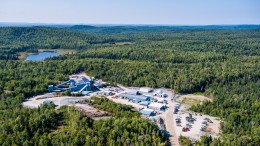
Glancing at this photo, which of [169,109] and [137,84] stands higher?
[137,84]

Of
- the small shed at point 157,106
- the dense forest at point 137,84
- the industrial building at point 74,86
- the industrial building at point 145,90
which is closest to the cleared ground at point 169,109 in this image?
the industrial building at point 145,90

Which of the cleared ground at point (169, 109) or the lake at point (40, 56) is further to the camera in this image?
the lake at point (40, 56)

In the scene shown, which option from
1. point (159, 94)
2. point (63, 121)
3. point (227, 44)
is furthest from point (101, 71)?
point (227, 44)

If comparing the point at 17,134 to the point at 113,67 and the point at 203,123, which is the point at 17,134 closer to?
the point at 203,123

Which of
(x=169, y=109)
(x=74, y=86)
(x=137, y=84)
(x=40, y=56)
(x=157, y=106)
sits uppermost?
(x=40, y=56)

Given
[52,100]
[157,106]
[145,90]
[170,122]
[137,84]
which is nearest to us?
[170,122]

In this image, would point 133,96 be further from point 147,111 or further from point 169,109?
point 147,111

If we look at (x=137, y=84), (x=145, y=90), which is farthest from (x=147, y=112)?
(x=137, y=84)

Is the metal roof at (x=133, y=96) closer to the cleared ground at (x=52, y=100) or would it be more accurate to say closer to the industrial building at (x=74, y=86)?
the cleared ground at (x=52, y=100)

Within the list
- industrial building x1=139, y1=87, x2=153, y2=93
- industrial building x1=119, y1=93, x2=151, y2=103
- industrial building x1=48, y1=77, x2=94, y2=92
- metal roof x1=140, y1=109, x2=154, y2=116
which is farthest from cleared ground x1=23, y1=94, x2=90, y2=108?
metal roof x1=140, y1=109, x2=154, y2=116

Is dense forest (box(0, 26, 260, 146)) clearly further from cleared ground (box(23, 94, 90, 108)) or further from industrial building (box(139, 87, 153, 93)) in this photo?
industrial building (box(139, 87, 153, 93))

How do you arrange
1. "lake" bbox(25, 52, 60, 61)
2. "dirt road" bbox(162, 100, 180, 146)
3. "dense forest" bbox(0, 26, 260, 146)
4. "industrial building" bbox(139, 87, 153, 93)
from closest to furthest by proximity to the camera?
"dense forest" bbox(0, 26, 260, 146)
"dirt road" bbox(162, 100, 180, 146)
"industrial building" bbox(139, 87, 153, 93)
"lake" bbox(25, 52, 60, 61)

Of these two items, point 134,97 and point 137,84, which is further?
point 137,84

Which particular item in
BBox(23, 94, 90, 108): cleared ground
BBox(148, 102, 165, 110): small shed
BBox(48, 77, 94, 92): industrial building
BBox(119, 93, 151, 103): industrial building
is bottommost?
BBox(148, 102, 165, 110): small shed
